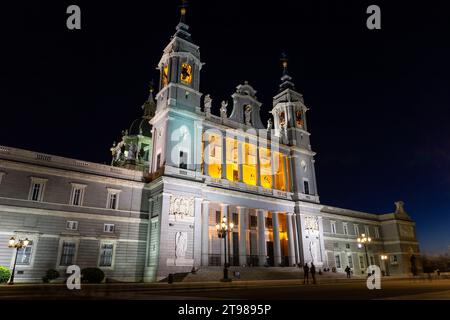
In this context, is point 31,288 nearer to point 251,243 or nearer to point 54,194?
point 54,194

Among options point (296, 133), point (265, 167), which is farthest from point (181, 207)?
point (296, 133)

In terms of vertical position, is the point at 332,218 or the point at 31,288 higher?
the point at 332,218

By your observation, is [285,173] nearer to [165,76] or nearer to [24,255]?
[165,76]

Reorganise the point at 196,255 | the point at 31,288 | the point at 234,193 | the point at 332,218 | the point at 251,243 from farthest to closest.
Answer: the point at 332,218 < the point at 251,243 < the point at 234,193 < the point at 196,255 < the point at 31,288

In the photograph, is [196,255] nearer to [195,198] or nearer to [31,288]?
[195,198]

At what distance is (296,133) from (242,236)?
19.4m

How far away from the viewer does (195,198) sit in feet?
109

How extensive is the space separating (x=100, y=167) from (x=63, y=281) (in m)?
10.9

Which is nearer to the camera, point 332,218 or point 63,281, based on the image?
point 63,281

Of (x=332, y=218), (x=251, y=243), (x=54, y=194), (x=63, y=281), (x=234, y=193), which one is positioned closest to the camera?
(x=63, y=281)

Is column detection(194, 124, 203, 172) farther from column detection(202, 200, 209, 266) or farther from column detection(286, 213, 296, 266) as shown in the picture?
column detection(286, 213, 296, 266)
